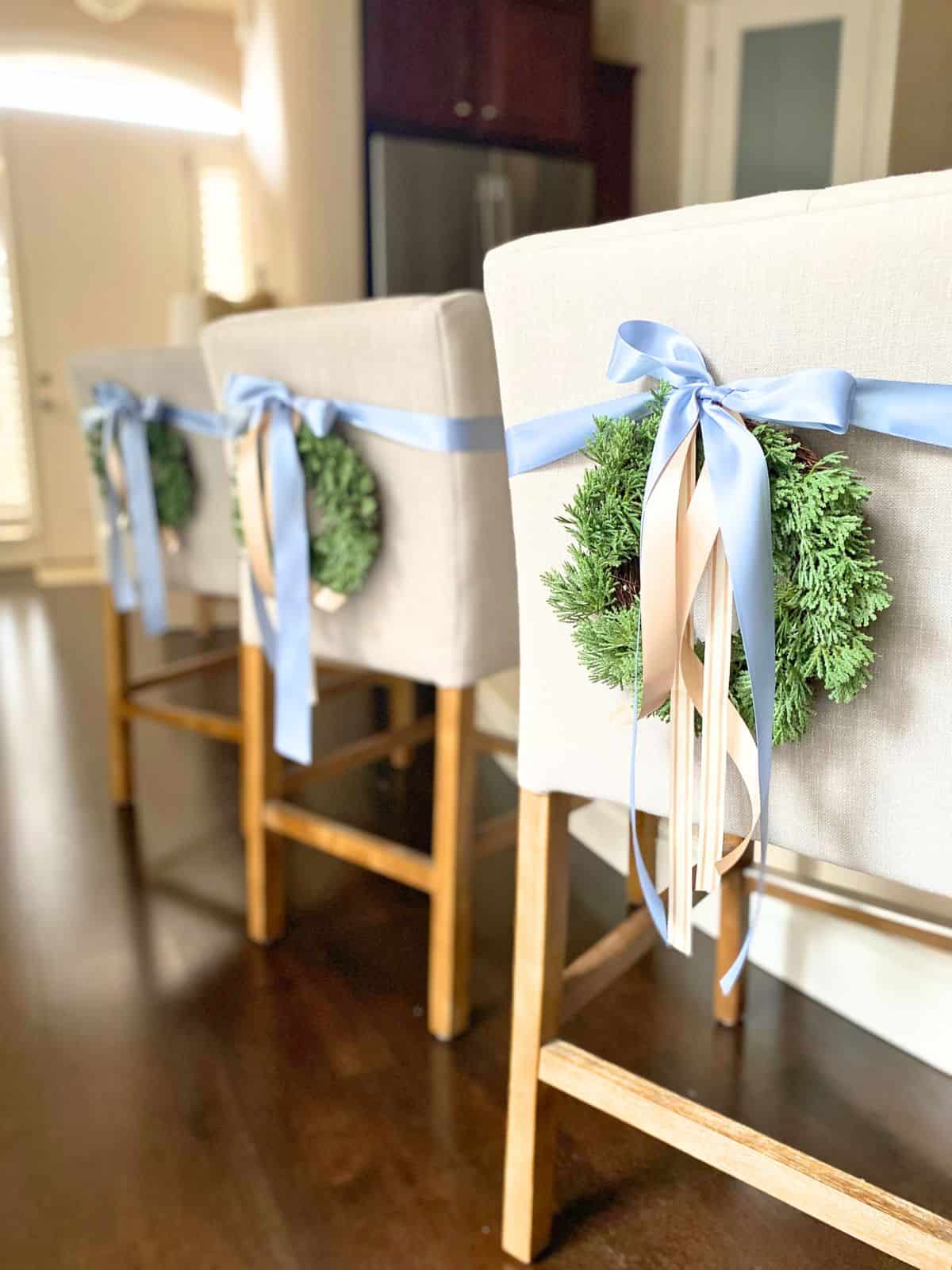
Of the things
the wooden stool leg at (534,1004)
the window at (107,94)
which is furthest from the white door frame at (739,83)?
the window at (107,94)

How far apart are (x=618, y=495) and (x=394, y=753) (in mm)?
1624

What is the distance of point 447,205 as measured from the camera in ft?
11.3

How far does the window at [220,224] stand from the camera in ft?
16.5

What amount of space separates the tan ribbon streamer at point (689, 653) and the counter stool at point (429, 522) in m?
0.49

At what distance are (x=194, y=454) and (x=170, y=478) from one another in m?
0.06

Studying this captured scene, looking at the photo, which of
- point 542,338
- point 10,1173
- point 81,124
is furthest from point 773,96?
point 81,124

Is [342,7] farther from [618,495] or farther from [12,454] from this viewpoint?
[618,495]

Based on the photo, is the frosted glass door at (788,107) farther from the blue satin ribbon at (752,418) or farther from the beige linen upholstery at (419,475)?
the blue satin ribbon at (752,418)

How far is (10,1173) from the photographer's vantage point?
43.1 inches

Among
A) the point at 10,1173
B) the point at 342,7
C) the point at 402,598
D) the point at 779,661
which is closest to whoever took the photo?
the point at 779,661

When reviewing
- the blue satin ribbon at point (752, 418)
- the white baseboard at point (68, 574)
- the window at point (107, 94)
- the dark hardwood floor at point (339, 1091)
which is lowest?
the white baseboard at point (68, 574)

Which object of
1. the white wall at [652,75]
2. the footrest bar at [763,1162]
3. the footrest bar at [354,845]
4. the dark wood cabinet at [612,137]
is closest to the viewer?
the footrest bar at [763,1162]

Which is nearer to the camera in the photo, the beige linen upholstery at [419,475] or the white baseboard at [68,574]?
the beige linen upholstery at [419,475]

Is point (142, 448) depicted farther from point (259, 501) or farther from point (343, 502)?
point (343, 502)
